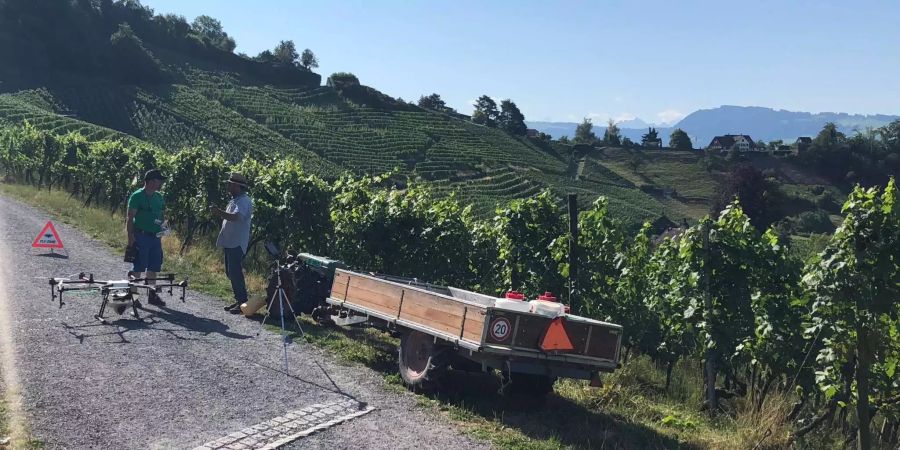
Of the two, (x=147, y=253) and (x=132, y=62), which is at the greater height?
(x=132, y=62)

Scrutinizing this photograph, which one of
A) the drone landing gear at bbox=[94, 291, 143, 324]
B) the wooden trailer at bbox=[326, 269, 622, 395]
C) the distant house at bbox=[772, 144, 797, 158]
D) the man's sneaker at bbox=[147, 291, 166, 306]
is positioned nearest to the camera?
the wooden trailer at bbox=[326, 269, 622, 395]

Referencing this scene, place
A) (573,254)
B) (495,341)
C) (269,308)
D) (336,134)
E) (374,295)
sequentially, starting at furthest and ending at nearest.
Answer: (336,134)
(573,254)
(269,308)
(374,295)
(495,341)

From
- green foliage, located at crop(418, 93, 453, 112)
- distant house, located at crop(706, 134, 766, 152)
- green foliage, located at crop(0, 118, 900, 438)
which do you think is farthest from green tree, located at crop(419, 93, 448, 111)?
green foliage, located at crop(0, 118, 900, 438)

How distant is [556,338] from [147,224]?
632 cm

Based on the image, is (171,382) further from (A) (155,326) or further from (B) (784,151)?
(B) (784,151)

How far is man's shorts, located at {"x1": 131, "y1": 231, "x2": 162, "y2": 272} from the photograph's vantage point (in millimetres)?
10875

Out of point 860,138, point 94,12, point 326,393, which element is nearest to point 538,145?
point 860,138

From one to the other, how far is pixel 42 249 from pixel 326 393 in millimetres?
9902

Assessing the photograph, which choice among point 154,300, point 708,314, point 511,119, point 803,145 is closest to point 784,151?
point 803,145

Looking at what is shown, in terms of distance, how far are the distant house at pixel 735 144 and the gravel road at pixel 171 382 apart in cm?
10452

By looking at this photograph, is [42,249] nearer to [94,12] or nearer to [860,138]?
[94,12]

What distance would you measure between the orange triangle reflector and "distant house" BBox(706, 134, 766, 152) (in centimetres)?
10509

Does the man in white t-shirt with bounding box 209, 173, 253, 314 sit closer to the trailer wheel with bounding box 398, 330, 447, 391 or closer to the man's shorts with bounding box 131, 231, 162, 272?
the man's shorts with bounding box 131, 231, 162, 272

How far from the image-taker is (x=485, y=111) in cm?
12050
